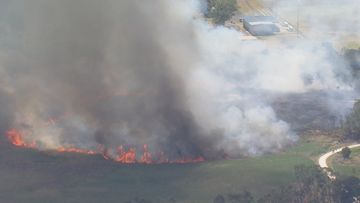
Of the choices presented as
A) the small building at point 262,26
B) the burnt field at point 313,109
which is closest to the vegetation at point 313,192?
the burnt field at point 313,109

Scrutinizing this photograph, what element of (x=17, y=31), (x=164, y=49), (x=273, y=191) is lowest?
(x=273, y=191)

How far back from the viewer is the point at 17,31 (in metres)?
138

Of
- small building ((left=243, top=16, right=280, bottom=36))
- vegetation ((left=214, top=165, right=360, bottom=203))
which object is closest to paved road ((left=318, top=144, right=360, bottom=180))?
vegetation ((left=214, top=165, right=360, bottom=203))

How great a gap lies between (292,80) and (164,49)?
2875 centimetres

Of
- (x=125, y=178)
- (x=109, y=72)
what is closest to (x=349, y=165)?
(x=125, y=178)

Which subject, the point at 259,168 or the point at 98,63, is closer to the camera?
the point at 259,168

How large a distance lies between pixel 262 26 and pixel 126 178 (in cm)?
7450

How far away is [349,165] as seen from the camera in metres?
90.6

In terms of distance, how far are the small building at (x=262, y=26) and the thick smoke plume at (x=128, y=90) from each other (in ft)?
159

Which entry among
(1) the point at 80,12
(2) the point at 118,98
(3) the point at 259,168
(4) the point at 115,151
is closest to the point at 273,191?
(3) the point at 259,168

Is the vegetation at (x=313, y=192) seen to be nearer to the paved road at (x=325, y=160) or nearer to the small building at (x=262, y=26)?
the paved road at (x=325, y=160)

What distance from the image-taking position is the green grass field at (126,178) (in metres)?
80.1

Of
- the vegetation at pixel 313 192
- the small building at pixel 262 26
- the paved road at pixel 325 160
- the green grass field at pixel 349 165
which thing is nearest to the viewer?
the vegetation at pixel 313 192

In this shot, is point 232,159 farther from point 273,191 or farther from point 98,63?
point 98,63
